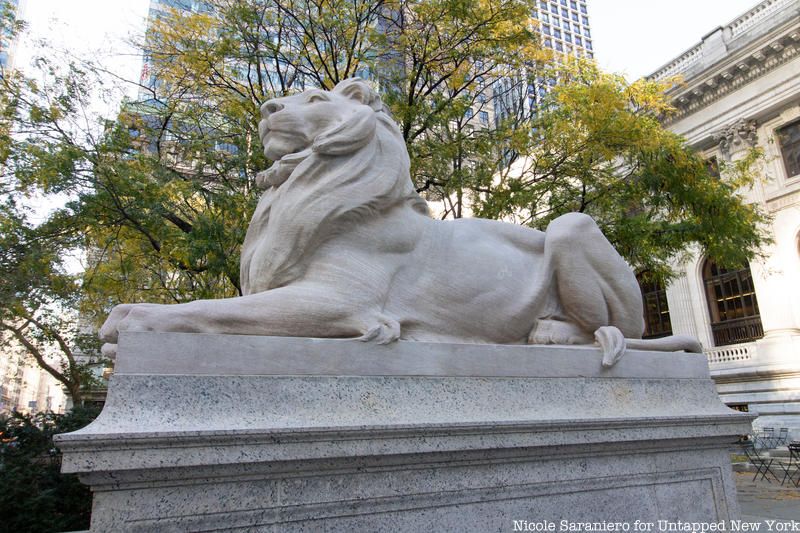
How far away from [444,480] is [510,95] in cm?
1252

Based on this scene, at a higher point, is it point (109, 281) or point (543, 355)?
point (109, 281)

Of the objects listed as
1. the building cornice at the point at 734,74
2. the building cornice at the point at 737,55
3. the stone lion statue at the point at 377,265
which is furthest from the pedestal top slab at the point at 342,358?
the building cornice at the point at 737,55

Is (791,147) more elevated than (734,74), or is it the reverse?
(734,74)

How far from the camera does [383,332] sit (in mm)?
3061

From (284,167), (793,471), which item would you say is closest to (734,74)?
(793,471)

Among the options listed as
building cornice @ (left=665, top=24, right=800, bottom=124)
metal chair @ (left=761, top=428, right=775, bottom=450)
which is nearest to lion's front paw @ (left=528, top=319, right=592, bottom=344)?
metal chair @ (left=761, top=428, right=775, bottom=450)

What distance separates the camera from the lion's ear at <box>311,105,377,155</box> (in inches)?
138

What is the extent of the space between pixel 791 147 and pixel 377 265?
2726 centimetres

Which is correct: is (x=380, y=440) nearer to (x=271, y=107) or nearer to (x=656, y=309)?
(x=271, y=107)

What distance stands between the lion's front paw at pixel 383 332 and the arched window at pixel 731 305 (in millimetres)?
26037

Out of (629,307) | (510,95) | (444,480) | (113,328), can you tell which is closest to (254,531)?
(444,480)

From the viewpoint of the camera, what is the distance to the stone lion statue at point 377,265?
301 cm

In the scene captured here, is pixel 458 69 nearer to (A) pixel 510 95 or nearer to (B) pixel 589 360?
(A) pixel 510 95

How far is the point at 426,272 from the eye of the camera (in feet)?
11.7
